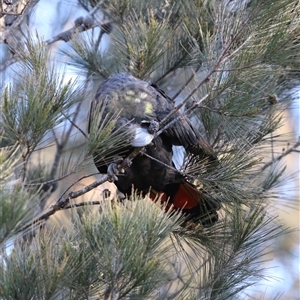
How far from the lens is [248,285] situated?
1.74 m

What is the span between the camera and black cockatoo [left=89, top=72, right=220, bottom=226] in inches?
78.4

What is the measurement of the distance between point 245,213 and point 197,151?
12.0 inches

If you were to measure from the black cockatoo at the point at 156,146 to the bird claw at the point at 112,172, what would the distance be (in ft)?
0.30

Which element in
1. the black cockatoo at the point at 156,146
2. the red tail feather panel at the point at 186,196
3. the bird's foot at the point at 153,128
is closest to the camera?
the bird's foot at the point at 153,128

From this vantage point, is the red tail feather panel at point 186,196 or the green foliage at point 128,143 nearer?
the green foliage at point 128,143

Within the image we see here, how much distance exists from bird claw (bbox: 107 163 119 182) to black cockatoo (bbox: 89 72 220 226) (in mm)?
93

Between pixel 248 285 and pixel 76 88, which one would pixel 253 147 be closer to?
pixel 248 285

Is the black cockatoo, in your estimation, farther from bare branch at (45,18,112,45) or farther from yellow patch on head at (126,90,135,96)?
bare branch at (45,18,112,45)

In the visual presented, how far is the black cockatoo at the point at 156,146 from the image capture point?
1.99 metres

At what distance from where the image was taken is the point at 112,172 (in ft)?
6.04

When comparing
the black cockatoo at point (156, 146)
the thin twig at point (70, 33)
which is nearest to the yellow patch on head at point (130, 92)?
the black cockatoo at point (156, 146)

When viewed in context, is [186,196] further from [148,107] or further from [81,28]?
[81,28]

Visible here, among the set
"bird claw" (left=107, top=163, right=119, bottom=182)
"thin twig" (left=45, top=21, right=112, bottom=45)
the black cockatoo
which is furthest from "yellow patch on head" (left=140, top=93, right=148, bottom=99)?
"thin twig" (left=45, top=21, right=112, bottom=45)

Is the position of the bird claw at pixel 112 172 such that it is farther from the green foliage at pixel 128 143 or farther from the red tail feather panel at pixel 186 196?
the red tail feather panel at pixel 186 196
